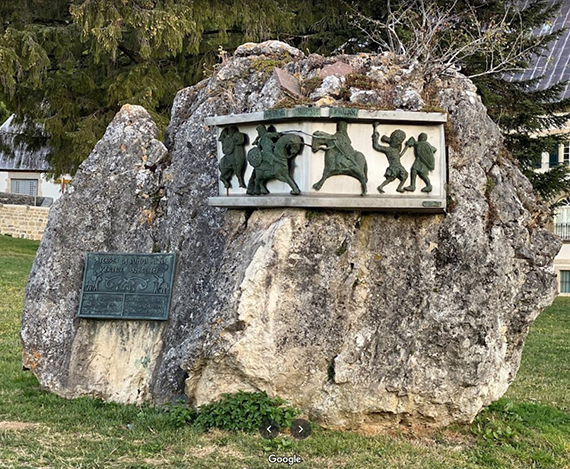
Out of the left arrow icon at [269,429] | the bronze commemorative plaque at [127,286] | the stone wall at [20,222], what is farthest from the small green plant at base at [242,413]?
the stone wall at [20,222]

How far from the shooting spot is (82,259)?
26.2ft

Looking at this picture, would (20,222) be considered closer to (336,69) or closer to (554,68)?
(554,68)

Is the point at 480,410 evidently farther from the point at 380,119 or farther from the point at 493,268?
the point at 380,119

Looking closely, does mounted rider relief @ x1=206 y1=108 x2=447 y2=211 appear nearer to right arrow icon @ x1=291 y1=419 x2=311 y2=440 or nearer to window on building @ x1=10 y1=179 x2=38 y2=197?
right arrow icon @ x1=291 y1=419 x2=311 y2=440

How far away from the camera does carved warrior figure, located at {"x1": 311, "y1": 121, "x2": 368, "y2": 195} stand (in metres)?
6.65

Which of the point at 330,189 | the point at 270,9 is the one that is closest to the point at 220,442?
the point at 330,189

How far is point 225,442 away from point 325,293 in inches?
52.2

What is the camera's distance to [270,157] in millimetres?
6828

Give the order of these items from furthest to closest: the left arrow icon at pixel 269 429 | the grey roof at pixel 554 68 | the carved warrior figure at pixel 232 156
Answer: the grey roof at pixel 554 68, the carved warrior figure at pixel 232 156, the left arrow icon at pixel 269 429

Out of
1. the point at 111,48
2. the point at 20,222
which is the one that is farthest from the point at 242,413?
the point at 20,222

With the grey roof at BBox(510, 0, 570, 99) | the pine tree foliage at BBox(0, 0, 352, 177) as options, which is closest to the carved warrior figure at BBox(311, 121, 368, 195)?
the pine tree foliage at BBox(0, 0, 352, 177)

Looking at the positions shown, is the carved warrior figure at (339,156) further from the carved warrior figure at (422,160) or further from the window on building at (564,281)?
the window on building at (564,281)

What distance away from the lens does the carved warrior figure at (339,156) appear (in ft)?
21.8

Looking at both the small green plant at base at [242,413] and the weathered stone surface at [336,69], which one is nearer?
the small green plant at base at [242,413]
